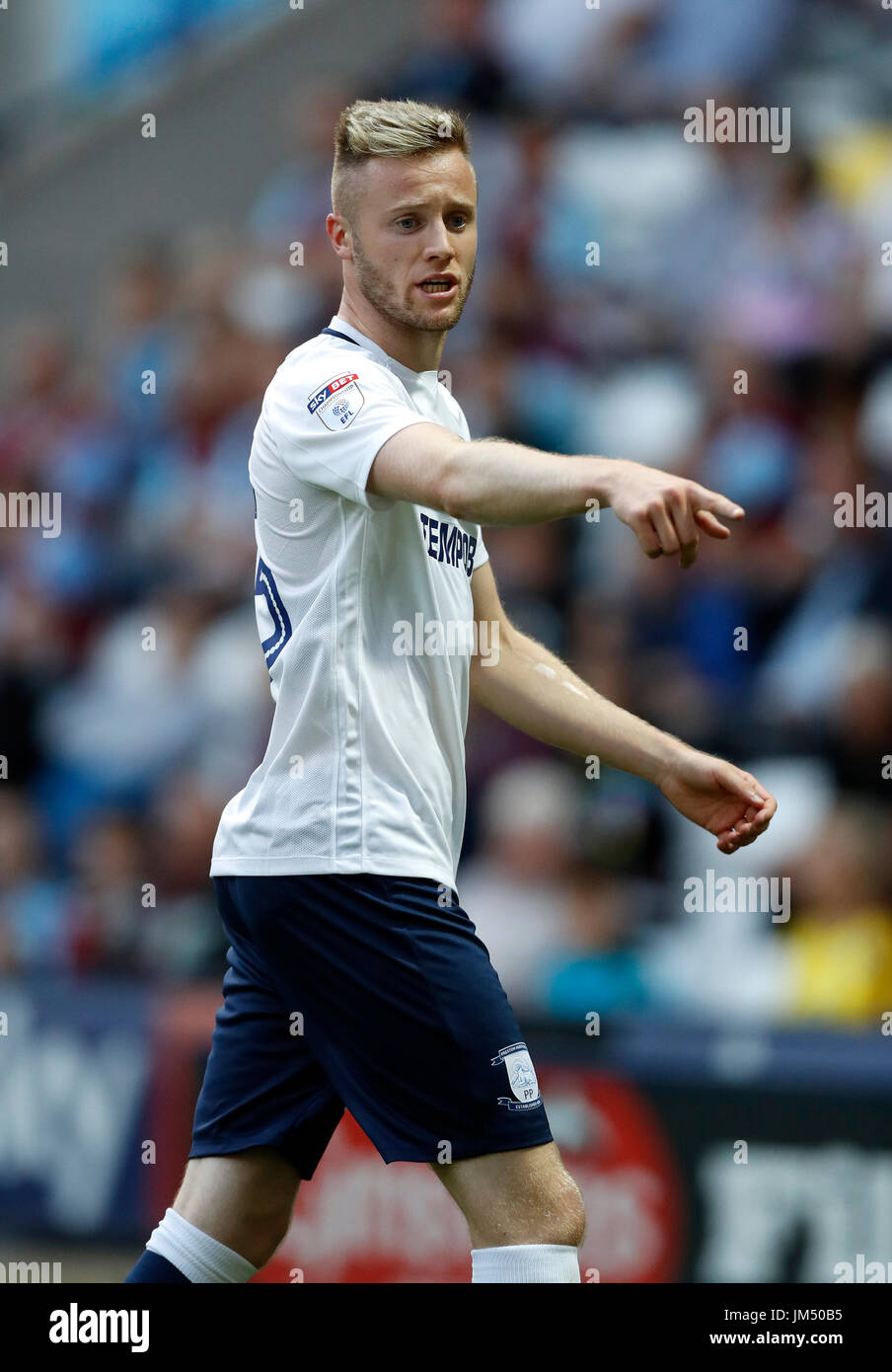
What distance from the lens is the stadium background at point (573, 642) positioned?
19.8ft

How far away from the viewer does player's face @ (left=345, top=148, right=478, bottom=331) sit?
3445 mm

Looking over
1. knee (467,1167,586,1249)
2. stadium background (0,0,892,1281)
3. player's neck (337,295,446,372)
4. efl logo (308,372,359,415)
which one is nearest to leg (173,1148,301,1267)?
knee (467,1167,586,1249)

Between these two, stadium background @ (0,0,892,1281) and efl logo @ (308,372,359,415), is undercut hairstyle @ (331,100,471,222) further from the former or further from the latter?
stadium background @ (0,0,892,1281)

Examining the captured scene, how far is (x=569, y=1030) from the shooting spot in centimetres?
617

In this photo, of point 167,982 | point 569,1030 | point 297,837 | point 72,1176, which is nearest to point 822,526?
point 569,1030

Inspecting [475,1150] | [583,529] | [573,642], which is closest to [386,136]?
[475,1150]

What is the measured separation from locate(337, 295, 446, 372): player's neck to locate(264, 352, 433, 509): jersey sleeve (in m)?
0.10

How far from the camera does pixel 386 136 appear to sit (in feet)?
11.3

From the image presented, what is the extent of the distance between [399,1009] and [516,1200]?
1.25ft

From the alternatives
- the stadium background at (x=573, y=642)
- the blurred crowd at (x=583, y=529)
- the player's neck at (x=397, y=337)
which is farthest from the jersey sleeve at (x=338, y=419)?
the blurred crowd at (x=583, y=529)

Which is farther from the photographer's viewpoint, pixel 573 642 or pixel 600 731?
pixel 573 642

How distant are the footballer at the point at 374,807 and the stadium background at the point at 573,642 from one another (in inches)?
A: 99.5

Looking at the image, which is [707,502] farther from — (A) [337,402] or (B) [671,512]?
(A) [337,402]
